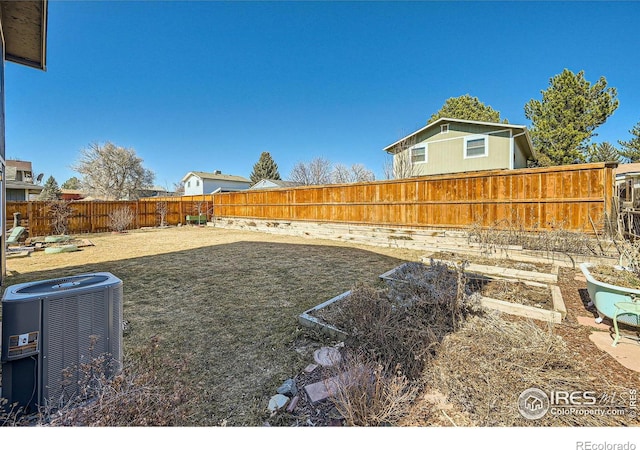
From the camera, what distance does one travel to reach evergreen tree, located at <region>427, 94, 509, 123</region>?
71.3ft

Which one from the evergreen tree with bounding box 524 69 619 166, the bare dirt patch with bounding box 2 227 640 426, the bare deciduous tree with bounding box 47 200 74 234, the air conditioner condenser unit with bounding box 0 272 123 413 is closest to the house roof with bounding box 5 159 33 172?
the bare deciduous tree with bounding box 47 200 74 234

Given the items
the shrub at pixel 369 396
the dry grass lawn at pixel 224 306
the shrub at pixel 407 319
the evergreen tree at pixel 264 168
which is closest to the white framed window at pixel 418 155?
the dry grass lawn at pixel 224 306

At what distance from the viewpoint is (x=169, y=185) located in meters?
42.7

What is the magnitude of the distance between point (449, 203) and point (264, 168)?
109 feet

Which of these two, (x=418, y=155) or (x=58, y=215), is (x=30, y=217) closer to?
(x=58, y=215)

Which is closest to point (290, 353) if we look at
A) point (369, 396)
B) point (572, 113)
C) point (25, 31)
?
point (369, 396)

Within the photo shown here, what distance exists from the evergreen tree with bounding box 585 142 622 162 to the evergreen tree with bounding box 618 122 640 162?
55 cm

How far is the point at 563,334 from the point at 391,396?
2.04m

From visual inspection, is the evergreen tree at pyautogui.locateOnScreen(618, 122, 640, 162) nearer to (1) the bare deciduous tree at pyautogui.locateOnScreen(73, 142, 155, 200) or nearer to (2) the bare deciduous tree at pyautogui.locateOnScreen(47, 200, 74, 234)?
(2) the bare deciduous tree at pyautogui.locateOnScreen(47, 200, 74, 234)

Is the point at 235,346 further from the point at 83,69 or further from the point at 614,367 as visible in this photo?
the point at 83,69

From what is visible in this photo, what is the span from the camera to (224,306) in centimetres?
361

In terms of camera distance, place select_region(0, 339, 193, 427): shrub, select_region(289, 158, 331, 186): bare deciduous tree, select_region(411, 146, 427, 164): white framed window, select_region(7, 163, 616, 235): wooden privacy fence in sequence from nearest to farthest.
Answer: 1. select_region(0, 339, 193, 427): shrub
2. select_region(7, 163, 616, 235): wooden privacy fence
3. select_region(411, 146, 427, 164): white framed window
4. select_region(289, 158, 331, 186): bare deciduous tree

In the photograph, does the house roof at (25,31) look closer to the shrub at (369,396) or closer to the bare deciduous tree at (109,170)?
the shrub at (369,396)
